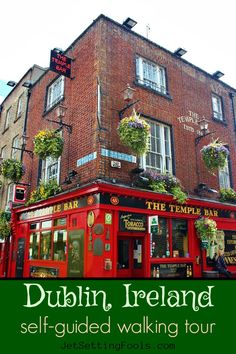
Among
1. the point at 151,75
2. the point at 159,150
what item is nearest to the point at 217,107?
the point at 151,75

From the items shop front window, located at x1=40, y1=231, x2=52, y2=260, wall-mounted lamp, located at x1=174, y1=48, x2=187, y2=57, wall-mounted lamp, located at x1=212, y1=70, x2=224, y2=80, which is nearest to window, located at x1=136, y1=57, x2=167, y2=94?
wall-mounted lamp, located at x1=174, y1=48, x2=187, y2=57

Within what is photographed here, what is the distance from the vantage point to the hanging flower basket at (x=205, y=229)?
10.9 m

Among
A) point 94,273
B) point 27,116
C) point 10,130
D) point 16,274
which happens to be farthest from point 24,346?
point 10,130

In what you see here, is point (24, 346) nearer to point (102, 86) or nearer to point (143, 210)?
point (143, 210)

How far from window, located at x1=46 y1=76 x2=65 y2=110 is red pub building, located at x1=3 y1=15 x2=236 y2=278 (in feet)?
0.17

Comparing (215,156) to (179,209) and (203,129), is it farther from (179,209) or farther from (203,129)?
(179,209)

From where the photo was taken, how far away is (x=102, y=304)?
6.11 ft

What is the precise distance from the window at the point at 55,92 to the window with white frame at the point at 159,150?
13.1 feet

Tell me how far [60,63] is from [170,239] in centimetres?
748

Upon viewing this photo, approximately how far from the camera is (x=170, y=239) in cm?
1048

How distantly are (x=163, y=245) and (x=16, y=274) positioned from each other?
6551 mm

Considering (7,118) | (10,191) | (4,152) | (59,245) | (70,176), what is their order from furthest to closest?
(7,118), (4,152), (10,191), (59,245), (70,176)

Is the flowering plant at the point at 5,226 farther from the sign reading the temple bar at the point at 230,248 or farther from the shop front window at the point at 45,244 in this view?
the sign reading the temple bar at the point at 230,248

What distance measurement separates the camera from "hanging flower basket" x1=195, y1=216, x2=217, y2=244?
10930 mm
